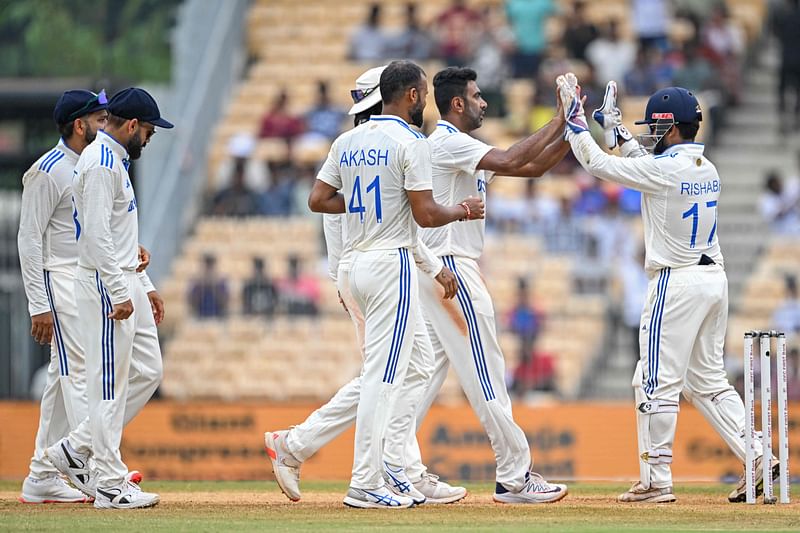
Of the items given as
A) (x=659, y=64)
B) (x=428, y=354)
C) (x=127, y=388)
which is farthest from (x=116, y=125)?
(x=659, y=64)

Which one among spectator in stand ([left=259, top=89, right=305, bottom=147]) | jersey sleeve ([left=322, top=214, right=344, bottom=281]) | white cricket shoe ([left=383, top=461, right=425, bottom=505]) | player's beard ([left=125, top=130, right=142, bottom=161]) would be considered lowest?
white cricket shoe ([left=383, top=461, right=425, bottom=505])

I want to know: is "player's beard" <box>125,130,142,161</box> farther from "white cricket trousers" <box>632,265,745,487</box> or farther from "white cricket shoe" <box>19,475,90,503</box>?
"white cricket trousers" <box>632,265,745,487</box>

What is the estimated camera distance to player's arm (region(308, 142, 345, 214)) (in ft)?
32.7

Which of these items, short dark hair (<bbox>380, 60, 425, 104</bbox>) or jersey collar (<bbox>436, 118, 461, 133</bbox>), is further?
jersey collar (<bbox>436, 118, 461, 133</bbox>)

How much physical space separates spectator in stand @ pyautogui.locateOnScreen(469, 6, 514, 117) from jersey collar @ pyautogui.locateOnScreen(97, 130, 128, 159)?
36.8 ft

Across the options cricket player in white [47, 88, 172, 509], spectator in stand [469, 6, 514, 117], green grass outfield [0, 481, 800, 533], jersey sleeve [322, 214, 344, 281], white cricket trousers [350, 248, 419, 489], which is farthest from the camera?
spectator in stand [469, 6, 514, 117]

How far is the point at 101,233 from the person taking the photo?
9.74 meters

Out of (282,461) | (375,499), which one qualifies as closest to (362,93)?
(282,461)

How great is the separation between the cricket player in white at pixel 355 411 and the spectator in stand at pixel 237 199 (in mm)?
9766

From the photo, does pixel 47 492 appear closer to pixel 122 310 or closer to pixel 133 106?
pixel 122 310

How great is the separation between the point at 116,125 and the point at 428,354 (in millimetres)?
2445

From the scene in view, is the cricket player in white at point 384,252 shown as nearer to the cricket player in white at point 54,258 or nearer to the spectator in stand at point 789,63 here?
the cricket player in white at point 54,258

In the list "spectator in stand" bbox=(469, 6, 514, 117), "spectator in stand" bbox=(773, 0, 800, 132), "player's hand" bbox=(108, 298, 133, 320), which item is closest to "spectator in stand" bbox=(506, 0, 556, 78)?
"spectator in stand" bbox=(469, 6, 514, 117)

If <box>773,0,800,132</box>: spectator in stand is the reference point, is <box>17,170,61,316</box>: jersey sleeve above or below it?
below
